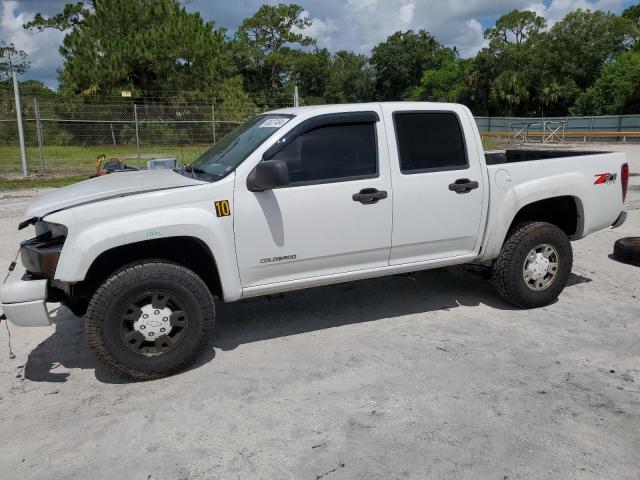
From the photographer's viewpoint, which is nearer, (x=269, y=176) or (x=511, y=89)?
(x=269, y=176)

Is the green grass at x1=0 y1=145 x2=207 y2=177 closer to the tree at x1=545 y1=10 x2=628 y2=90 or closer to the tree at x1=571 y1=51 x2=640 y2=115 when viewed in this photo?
the tree at x1=571 y1=51 x2=640 y2=115

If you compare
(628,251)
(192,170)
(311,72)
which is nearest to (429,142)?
(192,170)

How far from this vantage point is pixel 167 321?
3924mm

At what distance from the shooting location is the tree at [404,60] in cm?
8219

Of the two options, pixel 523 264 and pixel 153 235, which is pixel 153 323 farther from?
pixel 523 264

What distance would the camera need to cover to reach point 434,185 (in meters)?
4.62

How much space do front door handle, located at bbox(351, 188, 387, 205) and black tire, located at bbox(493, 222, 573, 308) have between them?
143 cm

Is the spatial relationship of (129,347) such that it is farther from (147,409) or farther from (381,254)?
(381,254)

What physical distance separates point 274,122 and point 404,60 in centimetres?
8243

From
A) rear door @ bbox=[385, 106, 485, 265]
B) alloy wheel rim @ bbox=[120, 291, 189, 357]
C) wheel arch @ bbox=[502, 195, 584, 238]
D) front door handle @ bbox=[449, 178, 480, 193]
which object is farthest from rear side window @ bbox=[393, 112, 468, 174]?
alloy wheel rim @ bbox=[120, 291, 189, 357]

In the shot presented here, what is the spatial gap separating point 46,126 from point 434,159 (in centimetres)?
1843

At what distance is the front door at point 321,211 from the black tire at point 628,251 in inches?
147

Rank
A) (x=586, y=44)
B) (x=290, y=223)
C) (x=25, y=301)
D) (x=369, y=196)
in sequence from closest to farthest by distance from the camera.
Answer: (x=25, y=301) → (x=290, y=223) → (x=369, y=196) → (x=586, y=44)

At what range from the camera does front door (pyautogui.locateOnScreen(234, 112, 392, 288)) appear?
13.4 ft
